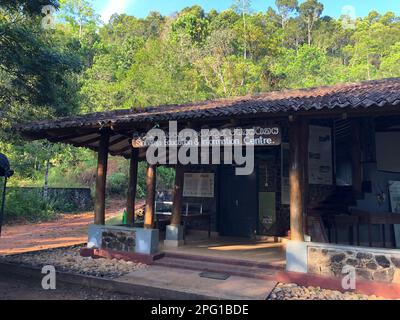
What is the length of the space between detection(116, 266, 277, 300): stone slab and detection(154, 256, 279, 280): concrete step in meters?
0.14

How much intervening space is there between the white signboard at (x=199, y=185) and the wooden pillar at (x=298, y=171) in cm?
482

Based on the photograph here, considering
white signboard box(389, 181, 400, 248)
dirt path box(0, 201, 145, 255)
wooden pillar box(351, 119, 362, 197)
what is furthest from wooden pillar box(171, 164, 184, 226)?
white signboard box(389, 181, 400, 248)

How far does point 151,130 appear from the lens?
7637mm

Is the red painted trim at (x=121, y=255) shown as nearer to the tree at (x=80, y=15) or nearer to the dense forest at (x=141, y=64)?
the dense forest at (x=141, y=64)

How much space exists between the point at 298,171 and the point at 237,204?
4.43 meters

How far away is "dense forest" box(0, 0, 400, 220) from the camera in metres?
11.2

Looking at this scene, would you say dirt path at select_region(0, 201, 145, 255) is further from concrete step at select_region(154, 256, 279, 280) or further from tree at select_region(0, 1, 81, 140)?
concrete step at select_region(154, 256, 279, 280)

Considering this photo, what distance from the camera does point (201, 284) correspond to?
6.21 m

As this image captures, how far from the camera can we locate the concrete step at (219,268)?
261 inches

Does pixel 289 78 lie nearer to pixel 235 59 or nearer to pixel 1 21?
pixel 235 59

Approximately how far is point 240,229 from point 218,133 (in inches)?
180

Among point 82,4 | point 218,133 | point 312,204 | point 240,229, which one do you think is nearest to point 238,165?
point 240,229

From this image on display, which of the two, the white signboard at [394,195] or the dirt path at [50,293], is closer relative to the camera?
the dirt path at [50,293]

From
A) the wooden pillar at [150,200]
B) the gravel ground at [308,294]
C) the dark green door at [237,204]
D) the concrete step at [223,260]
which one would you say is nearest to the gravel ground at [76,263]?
the concrete step at [223,260]
